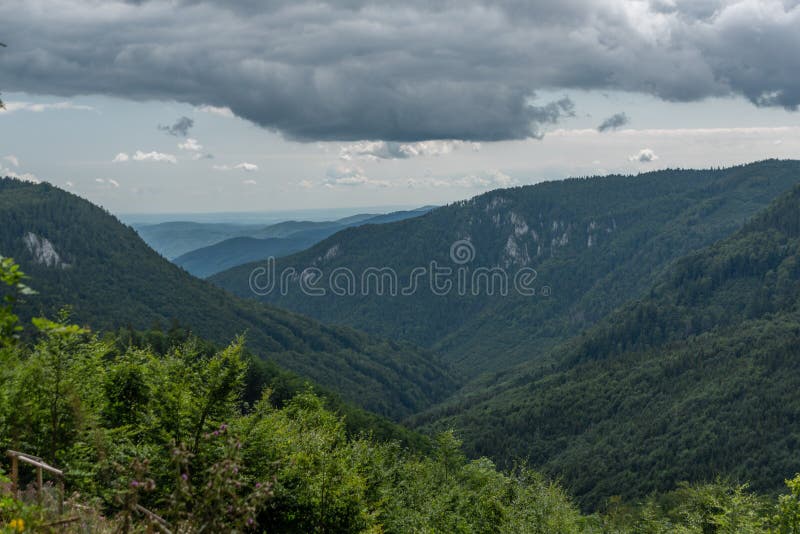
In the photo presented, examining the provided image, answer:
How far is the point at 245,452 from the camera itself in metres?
27.2

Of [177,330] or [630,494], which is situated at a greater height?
[177,330]

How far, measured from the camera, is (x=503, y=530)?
4631 cm

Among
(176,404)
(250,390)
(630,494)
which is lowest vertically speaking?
(630,494)

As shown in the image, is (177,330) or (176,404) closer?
Answer: (176,404)

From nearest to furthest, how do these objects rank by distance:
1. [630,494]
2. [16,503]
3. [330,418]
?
[16,503] < [330,418] < [630,494]

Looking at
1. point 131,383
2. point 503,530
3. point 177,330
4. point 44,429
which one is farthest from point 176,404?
point 177,330

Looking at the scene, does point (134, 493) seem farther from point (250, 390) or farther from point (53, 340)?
point (250, 390)

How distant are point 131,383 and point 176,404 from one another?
781cm

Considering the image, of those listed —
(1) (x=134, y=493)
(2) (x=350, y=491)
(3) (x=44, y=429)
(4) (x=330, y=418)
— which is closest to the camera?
(1) (x=134, y=493)

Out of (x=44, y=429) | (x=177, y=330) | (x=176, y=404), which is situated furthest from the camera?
(x=177, y=330)

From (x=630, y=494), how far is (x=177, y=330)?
141560mm

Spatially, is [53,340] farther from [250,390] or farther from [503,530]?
Answer: [250,390]

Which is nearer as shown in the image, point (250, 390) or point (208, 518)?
point (208, 518)

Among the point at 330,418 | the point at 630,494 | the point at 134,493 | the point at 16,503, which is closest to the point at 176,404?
the point at 16,503
